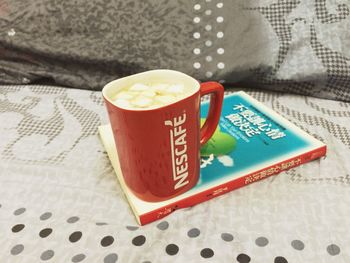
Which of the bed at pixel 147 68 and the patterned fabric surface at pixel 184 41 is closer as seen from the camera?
the bed at pixel 147 68

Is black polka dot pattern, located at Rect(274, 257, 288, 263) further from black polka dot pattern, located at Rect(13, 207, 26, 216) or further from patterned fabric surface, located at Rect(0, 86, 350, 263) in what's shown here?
black polka dot pattern, located at Rect(13, 207, 26, 216)

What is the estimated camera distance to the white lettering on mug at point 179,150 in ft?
1.21

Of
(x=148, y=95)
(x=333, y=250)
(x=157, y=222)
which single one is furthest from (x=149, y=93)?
(x=333, y=250)

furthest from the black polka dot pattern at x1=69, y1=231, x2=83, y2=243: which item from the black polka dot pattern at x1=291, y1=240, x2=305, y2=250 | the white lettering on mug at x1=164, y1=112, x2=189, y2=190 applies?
the black polka dot pattern at x1=291, y1=240, x2=305, y2=250

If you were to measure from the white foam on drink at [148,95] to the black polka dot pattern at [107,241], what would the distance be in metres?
0.14

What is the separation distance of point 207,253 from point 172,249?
0.12 ft

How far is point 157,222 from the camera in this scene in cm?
40

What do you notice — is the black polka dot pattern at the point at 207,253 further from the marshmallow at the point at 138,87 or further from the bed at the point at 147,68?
the marshmallow at the point at 138,87

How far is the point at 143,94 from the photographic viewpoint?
1.29ft

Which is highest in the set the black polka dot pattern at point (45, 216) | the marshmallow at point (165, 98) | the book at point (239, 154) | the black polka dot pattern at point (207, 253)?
the marshmallow at point (165, 98)

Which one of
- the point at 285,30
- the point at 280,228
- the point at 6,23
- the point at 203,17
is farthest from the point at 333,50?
the point at 6,23

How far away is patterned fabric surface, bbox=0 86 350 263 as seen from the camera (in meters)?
0.36

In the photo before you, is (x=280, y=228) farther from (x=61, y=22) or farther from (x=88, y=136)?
(x=61, y=22)

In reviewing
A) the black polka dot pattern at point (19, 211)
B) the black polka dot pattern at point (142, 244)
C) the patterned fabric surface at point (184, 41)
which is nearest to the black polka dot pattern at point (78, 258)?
the black polka dot pattern at point (142, 244)
